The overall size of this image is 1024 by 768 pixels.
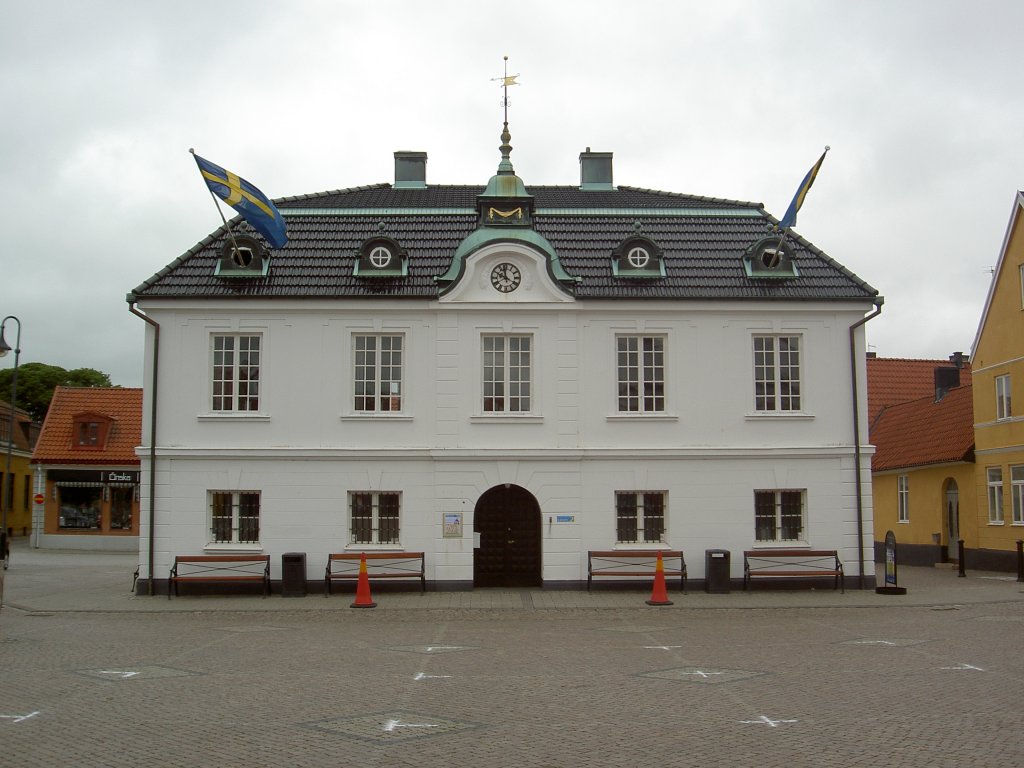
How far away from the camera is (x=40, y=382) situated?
2982 inches

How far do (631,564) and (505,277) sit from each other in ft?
23.1

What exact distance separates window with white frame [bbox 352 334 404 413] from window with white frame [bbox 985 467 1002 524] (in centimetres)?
1805

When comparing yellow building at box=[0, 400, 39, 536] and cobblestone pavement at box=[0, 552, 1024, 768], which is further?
yellow building at box=[0, 400, 39, 536]

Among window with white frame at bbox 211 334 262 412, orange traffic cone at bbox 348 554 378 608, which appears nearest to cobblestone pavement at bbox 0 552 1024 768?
orange traffic cone at bbox 348 554 378 608

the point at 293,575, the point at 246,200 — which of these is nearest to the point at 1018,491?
the point at 293,575

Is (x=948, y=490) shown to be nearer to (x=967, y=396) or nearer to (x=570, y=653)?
(x=967, y=396)

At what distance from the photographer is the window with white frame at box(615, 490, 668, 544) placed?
24672mm

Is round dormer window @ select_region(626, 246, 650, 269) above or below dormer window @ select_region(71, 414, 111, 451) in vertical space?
above

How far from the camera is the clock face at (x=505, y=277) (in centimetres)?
2483

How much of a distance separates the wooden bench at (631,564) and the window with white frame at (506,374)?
12.2 feet

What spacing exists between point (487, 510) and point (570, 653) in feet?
32.0

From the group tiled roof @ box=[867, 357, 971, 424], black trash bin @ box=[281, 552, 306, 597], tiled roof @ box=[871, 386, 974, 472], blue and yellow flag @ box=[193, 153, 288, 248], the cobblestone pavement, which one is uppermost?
blue and yellow flag @ box=[193, 153, 288, 248]

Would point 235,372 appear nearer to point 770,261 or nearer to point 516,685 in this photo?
point 770,261

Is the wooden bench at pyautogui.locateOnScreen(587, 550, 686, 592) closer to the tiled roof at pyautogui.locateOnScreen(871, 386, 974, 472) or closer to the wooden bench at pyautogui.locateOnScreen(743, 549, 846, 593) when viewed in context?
the wooden bench at pyautogui.locateOnScreen(743, 549, 846, 593)
